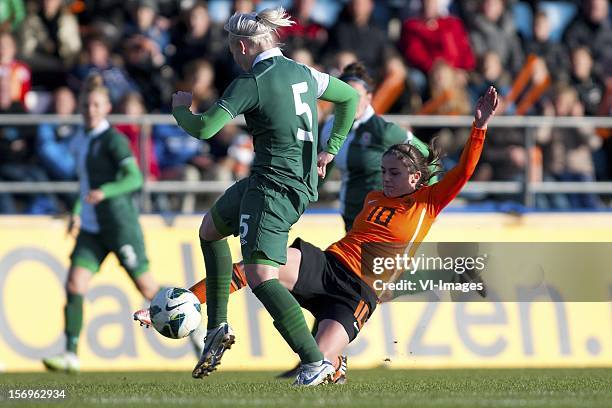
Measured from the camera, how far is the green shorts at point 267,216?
7.84m

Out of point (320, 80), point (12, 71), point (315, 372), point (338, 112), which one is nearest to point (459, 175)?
point (338, 112)

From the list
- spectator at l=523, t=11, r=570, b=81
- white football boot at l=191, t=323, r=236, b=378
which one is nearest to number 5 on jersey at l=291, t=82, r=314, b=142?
white football boot at l=191, t=323, r=236, b=378

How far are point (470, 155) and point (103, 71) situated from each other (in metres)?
6.97

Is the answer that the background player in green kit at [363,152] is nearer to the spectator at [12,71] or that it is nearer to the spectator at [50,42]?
the spectator at [12,71]

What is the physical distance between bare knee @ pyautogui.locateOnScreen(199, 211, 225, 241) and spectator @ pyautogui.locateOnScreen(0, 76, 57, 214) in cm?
499

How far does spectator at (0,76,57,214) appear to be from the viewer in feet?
43.7

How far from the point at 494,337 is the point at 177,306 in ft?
15.8

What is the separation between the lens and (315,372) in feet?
25.8

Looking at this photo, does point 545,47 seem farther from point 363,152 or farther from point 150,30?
point 363,152

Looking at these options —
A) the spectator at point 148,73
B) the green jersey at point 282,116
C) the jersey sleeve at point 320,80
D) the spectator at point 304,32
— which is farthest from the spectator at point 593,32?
the green jersey at point 282,116

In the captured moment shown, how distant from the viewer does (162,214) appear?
1271 centimetres

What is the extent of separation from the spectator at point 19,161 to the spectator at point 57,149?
0.43 ft

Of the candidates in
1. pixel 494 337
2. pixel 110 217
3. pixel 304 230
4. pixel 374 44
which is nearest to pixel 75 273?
pixel 110 217

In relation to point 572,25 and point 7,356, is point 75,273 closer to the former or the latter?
point 7,356
